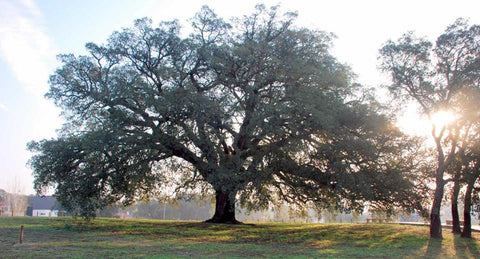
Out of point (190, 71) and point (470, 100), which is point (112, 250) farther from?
point (470, 100)

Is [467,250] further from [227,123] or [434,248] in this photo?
[227,123]

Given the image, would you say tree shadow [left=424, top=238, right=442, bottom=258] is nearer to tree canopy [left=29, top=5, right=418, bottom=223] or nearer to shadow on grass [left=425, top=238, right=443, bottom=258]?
shadow on grass [left=425, top=238, right=443, bottom=258]

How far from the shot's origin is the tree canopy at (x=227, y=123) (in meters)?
20.6

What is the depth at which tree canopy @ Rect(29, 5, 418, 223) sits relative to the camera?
813 inches

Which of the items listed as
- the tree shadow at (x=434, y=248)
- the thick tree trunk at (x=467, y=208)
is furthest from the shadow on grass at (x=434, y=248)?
the thick tree trunk at (x=467, y=208)

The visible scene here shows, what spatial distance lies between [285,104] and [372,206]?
24.5ft

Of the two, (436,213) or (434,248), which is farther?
(436,213)

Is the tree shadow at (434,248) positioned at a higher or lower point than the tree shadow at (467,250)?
higher

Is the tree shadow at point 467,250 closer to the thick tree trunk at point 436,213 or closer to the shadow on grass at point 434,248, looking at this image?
the shadow on grass at point 434,248

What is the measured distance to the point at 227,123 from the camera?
21938 mm

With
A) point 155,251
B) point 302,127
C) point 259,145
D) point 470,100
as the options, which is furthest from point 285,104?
point 155,251

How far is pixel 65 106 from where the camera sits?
79.9 ft

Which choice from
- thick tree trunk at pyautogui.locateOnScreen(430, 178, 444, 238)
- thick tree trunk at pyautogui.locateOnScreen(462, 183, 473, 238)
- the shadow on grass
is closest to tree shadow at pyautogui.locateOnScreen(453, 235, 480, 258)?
the shadow on grass

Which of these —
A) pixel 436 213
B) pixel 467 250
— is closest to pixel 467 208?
pixel 436 213
